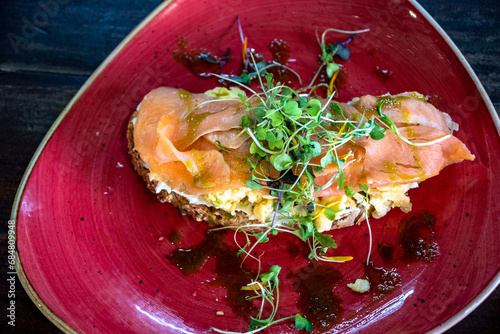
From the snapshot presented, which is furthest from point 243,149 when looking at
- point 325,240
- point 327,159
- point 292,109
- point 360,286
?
point 360,286

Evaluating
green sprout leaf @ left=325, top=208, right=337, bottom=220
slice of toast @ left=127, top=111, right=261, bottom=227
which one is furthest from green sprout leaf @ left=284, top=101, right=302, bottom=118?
slice of toast @ left=127, top=111, right=261, bottom=227

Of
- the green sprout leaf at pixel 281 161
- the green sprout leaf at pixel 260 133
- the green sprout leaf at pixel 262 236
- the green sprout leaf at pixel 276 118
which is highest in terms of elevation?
the green sprout leaf at pixel 276 118

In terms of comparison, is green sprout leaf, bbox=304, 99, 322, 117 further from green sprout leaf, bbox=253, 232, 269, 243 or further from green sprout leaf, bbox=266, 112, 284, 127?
green sprout leaf, bbox=253, 232, 269, 243

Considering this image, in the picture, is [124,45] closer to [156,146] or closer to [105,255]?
[156,146]

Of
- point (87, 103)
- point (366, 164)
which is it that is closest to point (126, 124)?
point (87, 103)

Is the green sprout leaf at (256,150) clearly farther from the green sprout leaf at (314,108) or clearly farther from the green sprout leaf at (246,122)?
the green sprout leaf at (314,108)

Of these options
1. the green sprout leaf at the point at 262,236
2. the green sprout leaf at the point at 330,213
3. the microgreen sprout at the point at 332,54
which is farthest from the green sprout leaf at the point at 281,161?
the microgreen sprout at the point at 332,54
